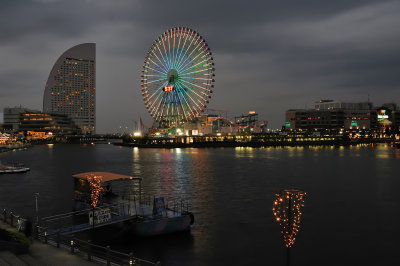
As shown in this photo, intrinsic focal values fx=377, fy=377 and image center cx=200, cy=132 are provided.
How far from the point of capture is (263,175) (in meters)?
74.3

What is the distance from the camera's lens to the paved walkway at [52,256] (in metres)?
17.7

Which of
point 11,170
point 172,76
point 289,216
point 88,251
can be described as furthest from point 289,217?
point 172,76

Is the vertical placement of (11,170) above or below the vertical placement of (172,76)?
below

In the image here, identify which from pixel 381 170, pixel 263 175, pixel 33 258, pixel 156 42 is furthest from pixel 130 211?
pixel 156 42

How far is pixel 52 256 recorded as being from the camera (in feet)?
61.2

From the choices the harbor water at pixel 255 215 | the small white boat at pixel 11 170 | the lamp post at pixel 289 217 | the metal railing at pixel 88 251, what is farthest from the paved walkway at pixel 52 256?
the small white boat at pixel 11 170

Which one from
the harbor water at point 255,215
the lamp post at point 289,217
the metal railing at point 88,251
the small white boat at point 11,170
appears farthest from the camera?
the small white boat at point 11,170

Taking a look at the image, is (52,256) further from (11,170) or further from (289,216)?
(11,170)

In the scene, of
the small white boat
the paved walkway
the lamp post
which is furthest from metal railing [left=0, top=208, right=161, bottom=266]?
the small white boat

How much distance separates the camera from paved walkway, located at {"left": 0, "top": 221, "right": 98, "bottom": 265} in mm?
17734

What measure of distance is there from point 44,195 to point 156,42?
316 ft

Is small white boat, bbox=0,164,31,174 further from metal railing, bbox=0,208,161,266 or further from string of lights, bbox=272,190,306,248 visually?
string of lights, bbox=272,190,306,248

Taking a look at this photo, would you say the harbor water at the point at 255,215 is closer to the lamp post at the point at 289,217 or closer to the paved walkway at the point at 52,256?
the paved walkway at the point at 52,256

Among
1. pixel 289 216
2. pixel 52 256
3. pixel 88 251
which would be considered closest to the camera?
pixel 289 216
